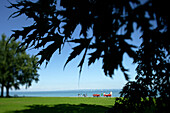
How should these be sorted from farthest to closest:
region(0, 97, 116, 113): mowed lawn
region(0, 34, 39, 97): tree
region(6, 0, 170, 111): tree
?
region(0, 34, 39, 97): tree, region(0, 97, 116, 113): mowed lawn, region(6, 0, 170, 111): tree

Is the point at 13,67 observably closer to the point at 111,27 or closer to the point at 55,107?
the point at 55,107

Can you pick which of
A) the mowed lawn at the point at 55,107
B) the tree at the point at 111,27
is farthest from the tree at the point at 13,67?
the tree at the point at 111,27

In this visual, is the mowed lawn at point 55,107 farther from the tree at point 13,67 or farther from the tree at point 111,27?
the tree at point 13,67

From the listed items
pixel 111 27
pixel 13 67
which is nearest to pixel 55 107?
pixel 111 27

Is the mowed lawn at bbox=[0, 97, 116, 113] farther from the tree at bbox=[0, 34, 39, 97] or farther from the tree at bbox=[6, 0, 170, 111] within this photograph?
the tree at bbox=[0, 34, 39, 97]

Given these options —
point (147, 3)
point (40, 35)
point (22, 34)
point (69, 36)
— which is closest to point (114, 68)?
A: point (147, 3)

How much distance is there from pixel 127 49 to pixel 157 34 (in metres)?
0.48

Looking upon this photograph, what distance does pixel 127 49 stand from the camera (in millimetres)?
1813

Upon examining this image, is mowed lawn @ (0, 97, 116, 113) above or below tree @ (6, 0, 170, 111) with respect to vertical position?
below

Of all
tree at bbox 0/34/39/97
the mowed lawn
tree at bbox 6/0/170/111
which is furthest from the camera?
tree at bbox 0/34/39/97

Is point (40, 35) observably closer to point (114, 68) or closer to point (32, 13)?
point (32, 13)

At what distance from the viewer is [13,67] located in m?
36.5

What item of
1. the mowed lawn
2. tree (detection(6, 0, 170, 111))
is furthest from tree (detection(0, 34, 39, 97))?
tree (detection(6, 0, 170, 111))

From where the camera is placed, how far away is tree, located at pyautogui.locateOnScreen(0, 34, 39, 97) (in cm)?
3479
